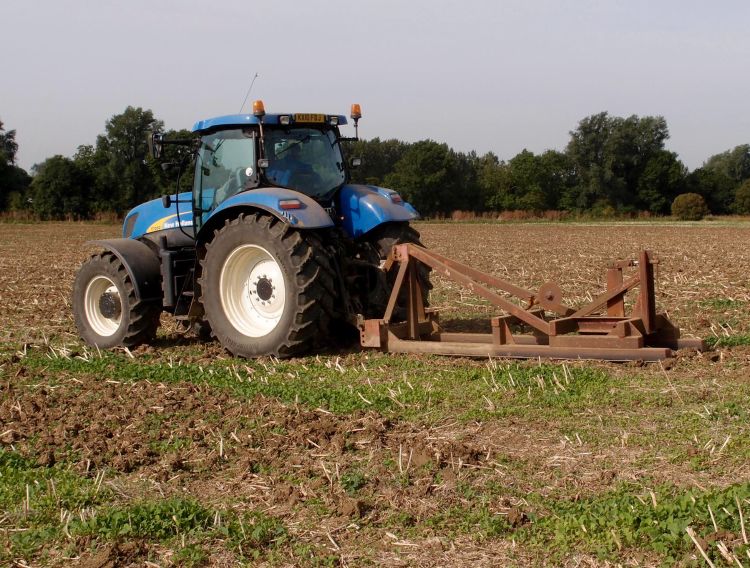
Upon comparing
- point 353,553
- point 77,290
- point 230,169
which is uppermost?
point 230,169

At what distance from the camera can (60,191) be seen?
154 feet

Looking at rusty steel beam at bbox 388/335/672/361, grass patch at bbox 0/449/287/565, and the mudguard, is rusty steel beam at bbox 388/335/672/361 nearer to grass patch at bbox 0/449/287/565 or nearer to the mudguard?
the mudguard

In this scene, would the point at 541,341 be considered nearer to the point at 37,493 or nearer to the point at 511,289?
the point at 511,289

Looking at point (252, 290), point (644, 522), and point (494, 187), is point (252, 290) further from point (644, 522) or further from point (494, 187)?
point (494, 187)

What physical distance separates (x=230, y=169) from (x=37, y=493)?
14.3 ft

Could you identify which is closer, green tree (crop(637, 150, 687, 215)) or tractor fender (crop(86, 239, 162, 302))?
tractor fender (crop(86, 239, 162, 302))

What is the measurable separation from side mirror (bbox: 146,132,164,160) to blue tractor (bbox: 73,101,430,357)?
0.01 metres

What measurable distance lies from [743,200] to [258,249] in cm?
5286

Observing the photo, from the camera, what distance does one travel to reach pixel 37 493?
179 inches

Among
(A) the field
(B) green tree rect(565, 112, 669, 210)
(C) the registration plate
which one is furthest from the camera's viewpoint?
(B) green tree rect(565, 112, 669, 210)

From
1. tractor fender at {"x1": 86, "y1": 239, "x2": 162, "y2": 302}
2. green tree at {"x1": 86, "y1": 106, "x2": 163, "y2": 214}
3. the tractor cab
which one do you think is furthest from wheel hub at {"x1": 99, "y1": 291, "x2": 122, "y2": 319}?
Result: green tree at {"x1": 86, "y1": 106, "x2": 163, "y2": 214}

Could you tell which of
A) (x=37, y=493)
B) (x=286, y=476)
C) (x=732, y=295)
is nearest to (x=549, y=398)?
(x=286, y=476)

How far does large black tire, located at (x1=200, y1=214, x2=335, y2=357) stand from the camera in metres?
7.47

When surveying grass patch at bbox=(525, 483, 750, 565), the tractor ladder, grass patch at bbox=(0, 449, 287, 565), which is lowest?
grass patch at bbox=(0, 449, 287, 565)
